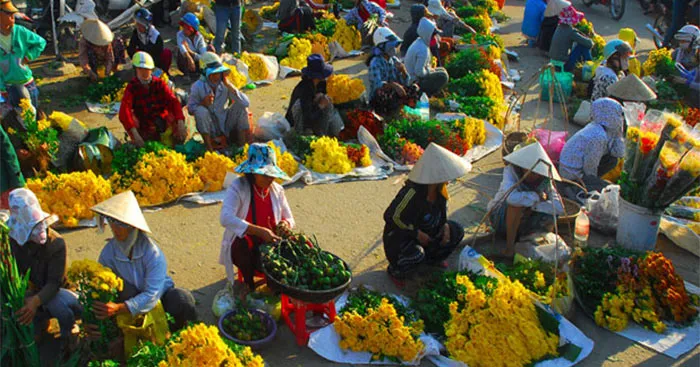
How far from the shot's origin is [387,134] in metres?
7.62

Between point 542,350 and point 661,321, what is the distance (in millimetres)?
1179

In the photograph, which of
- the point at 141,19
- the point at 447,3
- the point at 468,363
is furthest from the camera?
the point at 447,3

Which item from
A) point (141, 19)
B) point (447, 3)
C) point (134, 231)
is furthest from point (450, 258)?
point (447, 3)

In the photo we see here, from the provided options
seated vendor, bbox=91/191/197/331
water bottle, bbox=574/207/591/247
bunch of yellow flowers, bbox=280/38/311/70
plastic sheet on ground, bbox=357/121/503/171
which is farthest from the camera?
bunch of yellow flowers, bbox=280/38/311/70

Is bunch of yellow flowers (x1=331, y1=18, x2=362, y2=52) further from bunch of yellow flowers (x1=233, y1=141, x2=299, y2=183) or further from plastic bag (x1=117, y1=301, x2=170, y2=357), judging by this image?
plastic bag (x1=117, y1=301, x2=170, y2=357)

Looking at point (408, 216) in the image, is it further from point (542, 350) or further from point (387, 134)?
point (387, 134)

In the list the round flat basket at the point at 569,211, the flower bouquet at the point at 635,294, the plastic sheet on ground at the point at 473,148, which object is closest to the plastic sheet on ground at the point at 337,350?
the flower bouquet at the point at 635,294

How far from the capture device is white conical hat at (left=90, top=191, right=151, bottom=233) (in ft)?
13.1

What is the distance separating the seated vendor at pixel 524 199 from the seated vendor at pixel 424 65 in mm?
3480

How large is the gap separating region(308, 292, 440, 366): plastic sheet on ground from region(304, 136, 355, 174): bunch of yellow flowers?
104 inches

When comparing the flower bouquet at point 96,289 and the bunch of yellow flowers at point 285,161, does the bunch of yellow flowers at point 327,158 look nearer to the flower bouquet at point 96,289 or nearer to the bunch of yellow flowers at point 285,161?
the bunch of yellow flowers at point 285,161

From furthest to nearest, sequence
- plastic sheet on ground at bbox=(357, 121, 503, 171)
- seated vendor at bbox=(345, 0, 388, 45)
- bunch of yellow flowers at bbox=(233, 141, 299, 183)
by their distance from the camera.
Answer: seated vendor at bbox=(345, 0, 388, 45), plastic sheet on ground at bbox=(357, 121, 503, 171), bunch of yellow flowers at bbox=(233, 141, 299, 183)

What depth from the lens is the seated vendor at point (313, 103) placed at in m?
7.30

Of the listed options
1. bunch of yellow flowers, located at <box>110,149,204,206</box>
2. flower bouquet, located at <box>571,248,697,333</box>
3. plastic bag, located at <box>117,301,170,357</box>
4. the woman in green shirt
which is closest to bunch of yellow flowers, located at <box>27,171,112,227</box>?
bunch of yellow flowers, located at <box>110,149,204,206</box>
